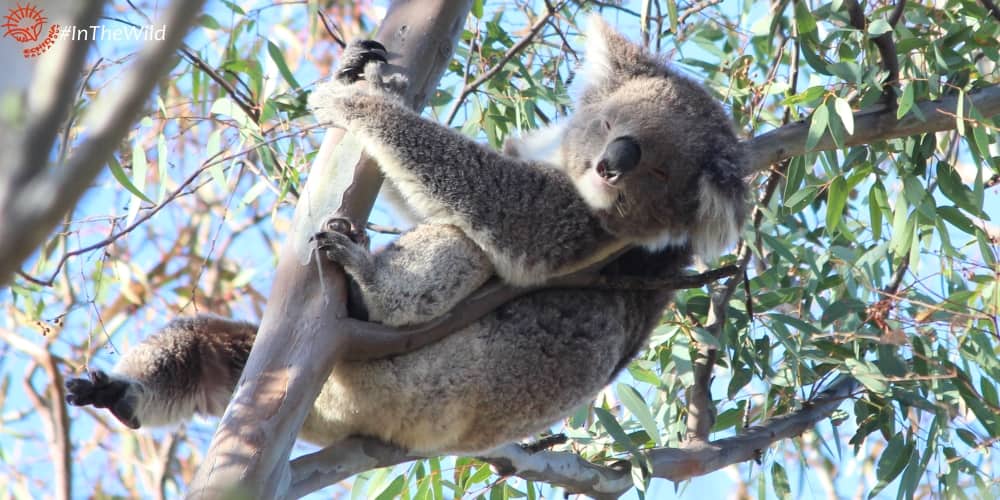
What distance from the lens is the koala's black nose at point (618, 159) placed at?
8.73ft

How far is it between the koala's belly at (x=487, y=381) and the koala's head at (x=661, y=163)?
241mm

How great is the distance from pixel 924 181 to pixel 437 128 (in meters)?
2.00

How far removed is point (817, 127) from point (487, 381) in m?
1.04

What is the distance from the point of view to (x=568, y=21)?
3.83m

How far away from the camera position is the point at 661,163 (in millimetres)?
2795

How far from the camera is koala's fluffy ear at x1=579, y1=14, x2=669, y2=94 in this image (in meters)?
3.08

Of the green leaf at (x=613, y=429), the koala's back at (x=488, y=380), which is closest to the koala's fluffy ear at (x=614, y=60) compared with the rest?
the koala's back at (x=488, y=380)

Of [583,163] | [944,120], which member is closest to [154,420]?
[583,163]

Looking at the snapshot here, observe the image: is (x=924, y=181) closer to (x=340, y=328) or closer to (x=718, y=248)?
(x=718, y=248)

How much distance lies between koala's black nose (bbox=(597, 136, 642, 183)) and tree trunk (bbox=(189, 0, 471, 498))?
47 centimetres

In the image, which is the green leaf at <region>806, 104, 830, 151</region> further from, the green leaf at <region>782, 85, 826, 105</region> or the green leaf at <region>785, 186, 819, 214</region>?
the green leaf at <region>785, 186, 819, 214</region>

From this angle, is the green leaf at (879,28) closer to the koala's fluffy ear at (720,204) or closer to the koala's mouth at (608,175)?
the koala's fluffy ear at (720,204)

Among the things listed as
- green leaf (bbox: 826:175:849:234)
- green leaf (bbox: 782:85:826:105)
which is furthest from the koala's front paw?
green leaf (bbox: 826:175:849:234)

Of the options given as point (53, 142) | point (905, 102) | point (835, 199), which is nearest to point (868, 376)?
point (835, 199)
